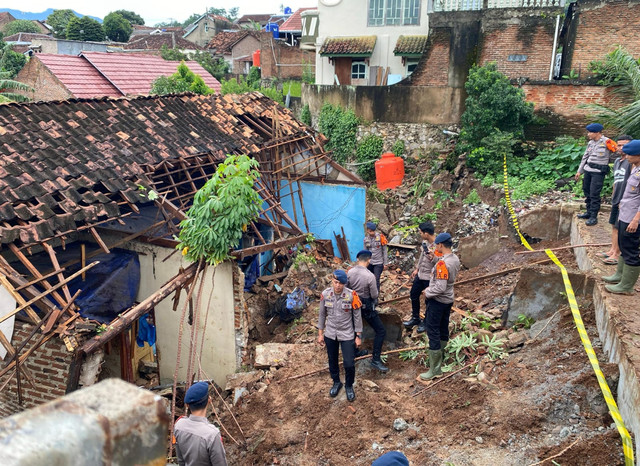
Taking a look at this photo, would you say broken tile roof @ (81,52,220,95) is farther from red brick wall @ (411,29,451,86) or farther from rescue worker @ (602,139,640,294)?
rescue worker @ (602,139,640,294)

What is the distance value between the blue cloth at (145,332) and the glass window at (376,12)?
54.6 ft

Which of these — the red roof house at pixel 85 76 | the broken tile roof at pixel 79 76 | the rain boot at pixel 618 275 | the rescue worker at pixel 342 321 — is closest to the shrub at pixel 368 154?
the red roof house at pixel 85 76

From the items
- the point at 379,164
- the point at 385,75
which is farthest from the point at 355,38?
the point at 379,164

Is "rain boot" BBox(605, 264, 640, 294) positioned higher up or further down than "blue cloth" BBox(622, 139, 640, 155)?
further down

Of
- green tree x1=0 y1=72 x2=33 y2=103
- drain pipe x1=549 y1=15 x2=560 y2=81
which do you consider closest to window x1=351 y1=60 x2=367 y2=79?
drain pipe x1=549 y1=15 x2=560 y2=81

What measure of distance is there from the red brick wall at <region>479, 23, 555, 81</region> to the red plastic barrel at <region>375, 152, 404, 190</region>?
3886 mm

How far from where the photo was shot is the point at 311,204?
13125 millimetres

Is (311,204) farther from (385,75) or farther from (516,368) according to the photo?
(385,75)

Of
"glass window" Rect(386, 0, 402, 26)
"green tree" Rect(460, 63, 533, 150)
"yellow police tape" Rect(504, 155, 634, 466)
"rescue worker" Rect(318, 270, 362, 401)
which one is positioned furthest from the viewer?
"glass window" Rect(386, 0, 402, 26)

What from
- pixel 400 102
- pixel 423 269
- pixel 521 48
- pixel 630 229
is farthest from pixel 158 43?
pixel 630 229

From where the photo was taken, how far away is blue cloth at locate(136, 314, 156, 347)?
335 inches

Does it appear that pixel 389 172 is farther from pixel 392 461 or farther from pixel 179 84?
pixel 392 461

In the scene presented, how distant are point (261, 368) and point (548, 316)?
165 inches

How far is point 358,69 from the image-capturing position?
21141 millimetres
